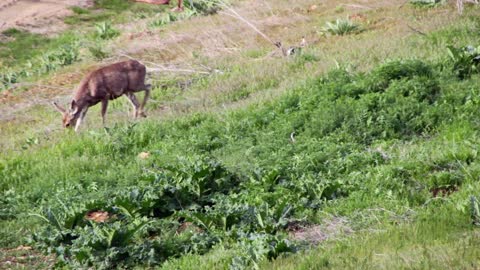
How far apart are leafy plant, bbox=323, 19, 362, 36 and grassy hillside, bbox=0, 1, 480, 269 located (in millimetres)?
2296

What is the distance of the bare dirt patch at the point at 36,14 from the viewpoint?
98.2 ft

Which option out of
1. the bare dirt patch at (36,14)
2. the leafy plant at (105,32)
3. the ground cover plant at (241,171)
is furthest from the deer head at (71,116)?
the bare dirt patch at (36,14)

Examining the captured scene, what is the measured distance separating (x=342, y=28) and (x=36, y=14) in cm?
1507

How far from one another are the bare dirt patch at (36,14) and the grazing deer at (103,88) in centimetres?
1448

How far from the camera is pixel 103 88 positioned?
51.4 ft

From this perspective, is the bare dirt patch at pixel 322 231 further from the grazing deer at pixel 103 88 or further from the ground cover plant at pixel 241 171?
the grazing deer at pixel 103 88

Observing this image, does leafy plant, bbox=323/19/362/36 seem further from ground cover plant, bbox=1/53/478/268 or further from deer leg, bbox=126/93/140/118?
ground cover plant, bbox=1/53/478/268

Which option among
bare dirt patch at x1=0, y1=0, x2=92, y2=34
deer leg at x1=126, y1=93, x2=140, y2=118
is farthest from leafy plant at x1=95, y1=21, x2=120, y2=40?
deer leg at x1=126, y1=93, x2=140, y2=118

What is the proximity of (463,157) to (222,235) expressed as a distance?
10.4 feet

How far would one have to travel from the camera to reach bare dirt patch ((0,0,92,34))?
29.9 metres

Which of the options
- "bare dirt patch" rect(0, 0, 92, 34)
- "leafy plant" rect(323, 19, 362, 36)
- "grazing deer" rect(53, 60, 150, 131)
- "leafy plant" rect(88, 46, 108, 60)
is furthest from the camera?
"bare dirt patch" rect(0, 0, 92, 34)

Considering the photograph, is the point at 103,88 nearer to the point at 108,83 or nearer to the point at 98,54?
the point at 108,83

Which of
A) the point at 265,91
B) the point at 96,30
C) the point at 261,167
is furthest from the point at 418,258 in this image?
the point at 96,30

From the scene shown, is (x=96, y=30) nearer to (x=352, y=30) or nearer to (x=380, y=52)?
(x=352, y=30)
